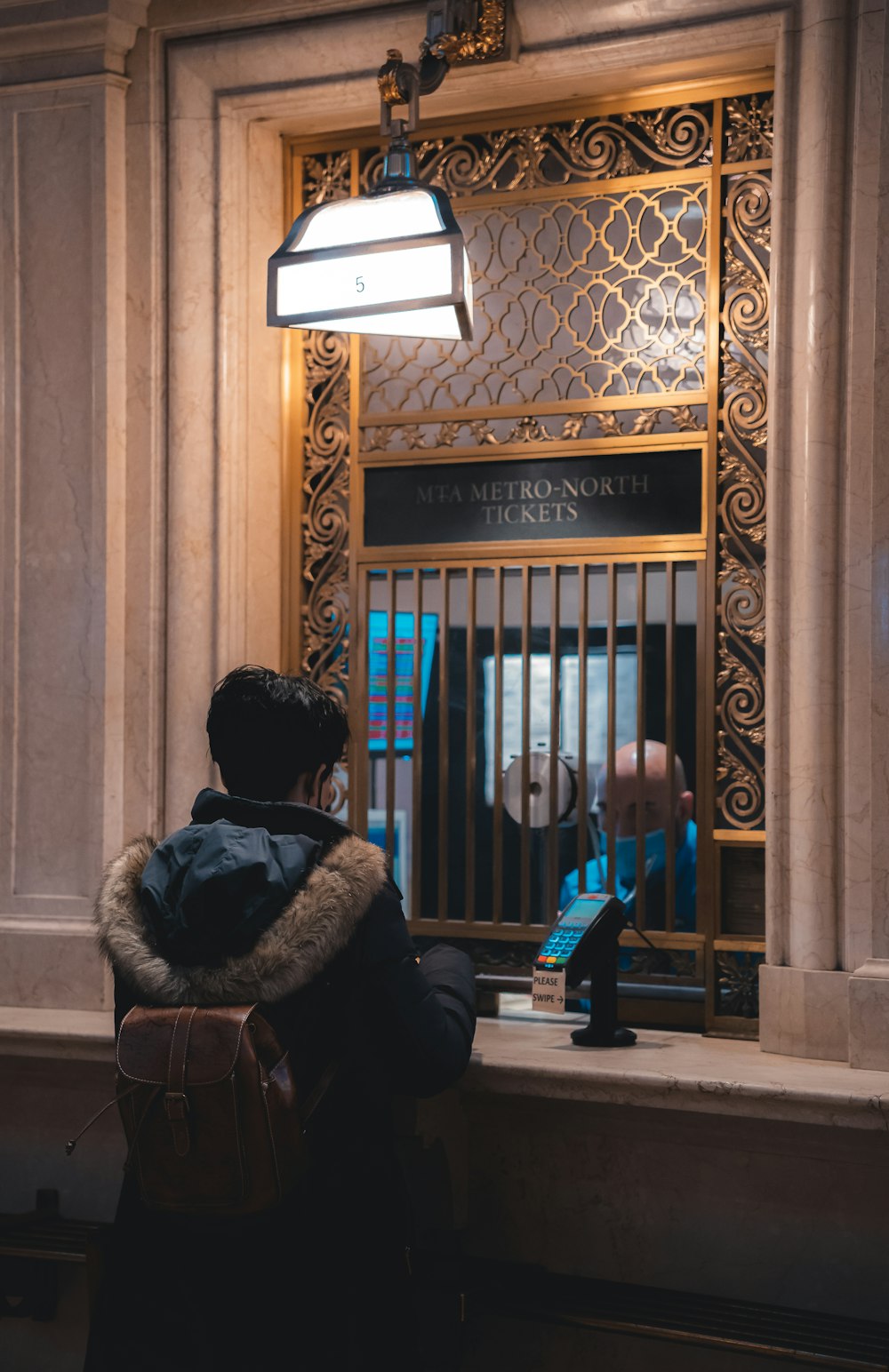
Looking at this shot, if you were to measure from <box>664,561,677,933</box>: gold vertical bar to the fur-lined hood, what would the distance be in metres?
1.34

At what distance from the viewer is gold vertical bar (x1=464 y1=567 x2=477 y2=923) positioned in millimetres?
3762

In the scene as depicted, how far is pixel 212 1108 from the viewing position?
7.49ft

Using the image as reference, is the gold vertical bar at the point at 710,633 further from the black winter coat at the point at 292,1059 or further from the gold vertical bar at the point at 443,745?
the black winter coat at the point at 292,1059

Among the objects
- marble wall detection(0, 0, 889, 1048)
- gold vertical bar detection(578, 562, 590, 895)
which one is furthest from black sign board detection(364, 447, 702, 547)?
marble wall detection(0, 0, 889, 1048)

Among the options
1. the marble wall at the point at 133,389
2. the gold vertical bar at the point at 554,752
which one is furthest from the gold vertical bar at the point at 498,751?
the marble wall at the point at 133,389

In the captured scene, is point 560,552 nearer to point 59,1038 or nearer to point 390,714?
point 390,714

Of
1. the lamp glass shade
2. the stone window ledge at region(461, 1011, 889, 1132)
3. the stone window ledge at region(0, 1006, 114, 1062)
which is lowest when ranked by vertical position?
the stone window ledge at region(0, 1006, 114, 1062)

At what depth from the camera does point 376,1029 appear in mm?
2422

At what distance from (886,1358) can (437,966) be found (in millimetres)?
1289

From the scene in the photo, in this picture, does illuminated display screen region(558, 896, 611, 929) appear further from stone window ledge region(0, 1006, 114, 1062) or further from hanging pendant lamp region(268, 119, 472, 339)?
hanging pendant lamp region(268, 119, 472, 339)

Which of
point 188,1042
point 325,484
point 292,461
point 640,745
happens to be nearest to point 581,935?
point 640,745

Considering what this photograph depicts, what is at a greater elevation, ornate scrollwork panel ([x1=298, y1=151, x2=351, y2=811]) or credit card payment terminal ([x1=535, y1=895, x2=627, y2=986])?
ornate scrollwork panel ([x1=298, y1=151, x2=351, y2=811])

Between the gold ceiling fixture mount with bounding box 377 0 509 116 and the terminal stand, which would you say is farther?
the gold ceiling fixture mount with bounding box 377 0 509 116

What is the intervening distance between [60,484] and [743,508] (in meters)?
1.95
